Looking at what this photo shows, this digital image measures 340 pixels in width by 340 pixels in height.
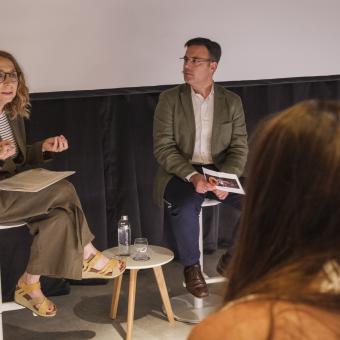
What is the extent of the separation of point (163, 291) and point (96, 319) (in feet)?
1.27

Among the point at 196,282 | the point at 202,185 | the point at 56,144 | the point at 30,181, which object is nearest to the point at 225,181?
the point at 202,185

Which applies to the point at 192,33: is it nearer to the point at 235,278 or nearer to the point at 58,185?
the point at 58,185

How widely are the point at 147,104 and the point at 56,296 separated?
3.90 feet

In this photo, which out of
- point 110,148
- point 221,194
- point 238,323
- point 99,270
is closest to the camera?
point 238,323

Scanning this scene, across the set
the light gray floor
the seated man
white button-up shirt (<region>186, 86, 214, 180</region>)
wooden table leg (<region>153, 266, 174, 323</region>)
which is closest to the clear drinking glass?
wooden table leg (<region>153, 266, 174, 323</region>)

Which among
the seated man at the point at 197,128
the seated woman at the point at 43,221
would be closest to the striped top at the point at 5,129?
the seated woman at the point at 43,221

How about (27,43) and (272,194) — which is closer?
(272,194)

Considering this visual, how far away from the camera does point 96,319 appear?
3.39 meters

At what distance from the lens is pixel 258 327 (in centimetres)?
92

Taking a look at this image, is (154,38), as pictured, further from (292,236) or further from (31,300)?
(292,236)

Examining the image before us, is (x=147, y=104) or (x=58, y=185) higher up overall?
(x=147, y=104)

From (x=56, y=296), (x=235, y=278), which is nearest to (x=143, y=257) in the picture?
(x=56, y=296)

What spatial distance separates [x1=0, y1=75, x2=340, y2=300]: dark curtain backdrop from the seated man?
0.32 meters

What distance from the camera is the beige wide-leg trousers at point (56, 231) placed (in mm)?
2861
